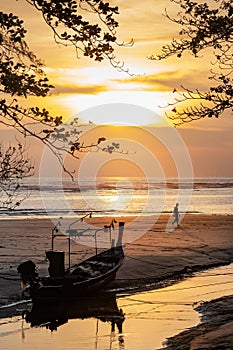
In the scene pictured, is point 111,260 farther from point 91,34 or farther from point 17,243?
point 91,34

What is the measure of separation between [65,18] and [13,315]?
14060mm

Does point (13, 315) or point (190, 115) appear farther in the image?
point (13, 315)

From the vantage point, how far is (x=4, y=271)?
1067 inches

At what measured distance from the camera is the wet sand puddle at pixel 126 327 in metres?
15.5

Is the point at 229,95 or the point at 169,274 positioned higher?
the point at 229,95

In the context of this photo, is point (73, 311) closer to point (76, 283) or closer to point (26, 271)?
point (76, 283)

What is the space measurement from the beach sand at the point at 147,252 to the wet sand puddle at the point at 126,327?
1.84m

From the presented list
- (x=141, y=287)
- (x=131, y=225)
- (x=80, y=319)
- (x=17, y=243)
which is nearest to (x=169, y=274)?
(x=141, y=287)

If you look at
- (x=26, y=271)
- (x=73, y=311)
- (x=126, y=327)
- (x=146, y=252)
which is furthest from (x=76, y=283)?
(x=146, y=252)

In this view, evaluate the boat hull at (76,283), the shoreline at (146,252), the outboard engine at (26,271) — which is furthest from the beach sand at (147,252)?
the outboard engine at (26,271)

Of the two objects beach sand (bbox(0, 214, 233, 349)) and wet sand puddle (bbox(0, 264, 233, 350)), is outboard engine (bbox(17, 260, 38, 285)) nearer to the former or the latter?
wet sand puddle (bbox(0, 264, 233, 350))

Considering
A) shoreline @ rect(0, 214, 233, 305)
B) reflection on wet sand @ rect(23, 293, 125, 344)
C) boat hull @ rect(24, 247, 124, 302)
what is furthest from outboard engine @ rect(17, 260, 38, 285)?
shoreline @ rect(0, 214, 233, 305)

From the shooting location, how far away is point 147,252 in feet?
116

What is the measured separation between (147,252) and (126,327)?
18.2m
